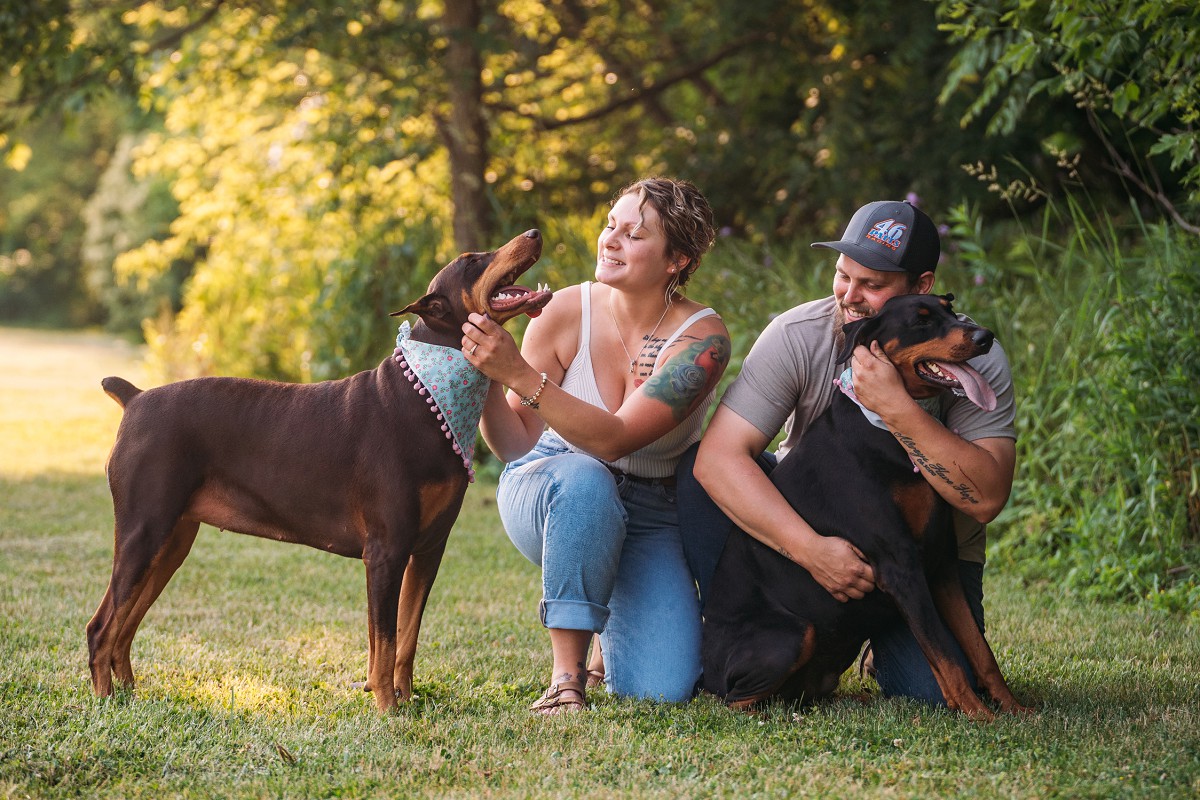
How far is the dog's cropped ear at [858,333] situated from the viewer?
3.21m

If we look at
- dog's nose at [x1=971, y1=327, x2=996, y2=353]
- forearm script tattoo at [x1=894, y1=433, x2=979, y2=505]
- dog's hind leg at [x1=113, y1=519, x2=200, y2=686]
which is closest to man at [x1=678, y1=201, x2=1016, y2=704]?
forearm script tattoo at [x1=894, y1=433, x2=979, y2=505]

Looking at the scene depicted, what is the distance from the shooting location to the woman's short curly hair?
3.68 m

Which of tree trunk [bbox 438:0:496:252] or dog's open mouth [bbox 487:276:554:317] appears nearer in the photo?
dog's open mouth [bbox 487:276:554:317]

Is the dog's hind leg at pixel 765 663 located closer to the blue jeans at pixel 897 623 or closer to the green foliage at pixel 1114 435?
the blue jeans at pixel 897 623

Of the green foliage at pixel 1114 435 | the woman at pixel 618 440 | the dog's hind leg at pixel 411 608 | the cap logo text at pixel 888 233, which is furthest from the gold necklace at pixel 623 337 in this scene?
the green foliage at pixel 1114 435

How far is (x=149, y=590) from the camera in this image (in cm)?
358

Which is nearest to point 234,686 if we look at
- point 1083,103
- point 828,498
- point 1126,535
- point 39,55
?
point 828,498

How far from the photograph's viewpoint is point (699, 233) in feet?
12.4

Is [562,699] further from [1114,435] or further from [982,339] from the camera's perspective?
[1114,435]

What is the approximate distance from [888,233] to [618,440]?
101 centimetres

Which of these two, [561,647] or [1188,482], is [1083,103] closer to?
[1188,482]

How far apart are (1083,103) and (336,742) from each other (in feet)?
13.8

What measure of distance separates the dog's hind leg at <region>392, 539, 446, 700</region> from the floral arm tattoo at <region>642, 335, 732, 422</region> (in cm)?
Answer: 82

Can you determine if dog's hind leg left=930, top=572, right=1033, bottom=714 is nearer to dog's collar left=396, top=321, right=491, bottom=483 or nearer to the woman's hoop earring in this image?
the woman's hoop earring
